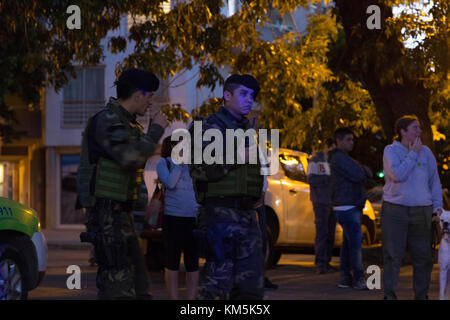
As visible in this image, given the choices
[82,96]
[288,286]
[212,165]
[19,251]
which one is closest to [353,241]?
[288,286]

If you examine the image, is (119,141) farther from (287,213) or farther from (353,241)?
(287,213)

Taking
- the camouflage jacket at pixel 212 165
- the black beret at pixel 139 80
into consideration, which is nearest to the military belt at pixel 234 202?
the camouflage jacket at pixel 212 165

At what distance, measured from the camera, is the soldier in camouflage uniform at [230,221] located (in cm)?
592

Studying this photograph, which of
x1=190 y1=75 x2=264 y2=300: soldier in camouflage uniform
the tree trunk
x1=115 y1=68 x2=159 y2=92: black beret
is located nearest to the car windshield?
the tree trunk

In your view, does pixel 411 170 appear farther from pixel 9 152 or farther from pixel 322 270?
pixel 9 152

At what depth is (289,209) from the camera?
582 inches

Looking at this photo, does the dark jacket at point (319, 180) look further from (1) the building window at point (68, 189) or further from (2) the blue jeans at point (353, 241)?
(1) the building window at point (68, 189)

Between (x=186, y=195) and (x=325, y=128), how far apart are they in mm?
9505

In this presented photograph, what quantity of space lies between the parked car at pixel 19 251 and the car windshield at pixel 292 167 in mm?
6537

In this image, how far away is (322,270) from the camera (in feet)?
46.5

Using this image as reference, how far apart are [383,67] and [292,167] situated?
86.7 inches

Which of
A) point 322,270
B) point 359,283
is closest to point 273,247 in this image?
point 322,270

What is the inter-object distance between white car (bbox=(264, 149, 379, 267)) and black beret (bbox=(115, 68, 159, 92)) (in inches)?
336

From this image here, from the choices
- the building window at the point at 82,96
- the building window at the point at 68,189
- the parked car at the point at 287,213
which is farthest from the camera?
the building window at the point at 68,189
